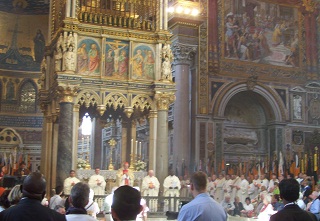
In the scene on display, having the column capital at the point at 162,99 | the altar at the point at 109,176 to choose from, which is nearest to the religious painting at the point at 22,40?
the column capital at the point at 162,99

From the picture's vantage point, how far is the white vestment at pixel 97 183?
61.0ft

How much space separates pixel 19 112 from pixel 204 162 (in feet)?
37.3

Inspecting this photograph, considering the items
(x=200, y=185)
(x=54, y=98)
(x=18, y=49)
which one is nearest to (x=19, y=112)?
(x=18, y=49)

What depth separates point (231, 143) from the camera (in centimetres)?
3219

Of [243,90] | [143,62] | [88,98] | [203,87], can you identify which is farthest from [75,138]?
[243,90]

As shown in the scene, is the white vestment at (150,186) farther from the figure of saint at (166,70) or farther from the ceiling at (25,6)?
the ceiling at (25,6)

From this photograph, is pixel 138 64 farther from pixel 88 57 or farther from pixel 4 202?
pixel 4 202

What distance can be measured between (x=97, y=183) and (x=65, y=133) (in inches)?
85.2

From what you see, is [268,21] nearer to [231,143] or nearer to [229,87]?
[229,87]

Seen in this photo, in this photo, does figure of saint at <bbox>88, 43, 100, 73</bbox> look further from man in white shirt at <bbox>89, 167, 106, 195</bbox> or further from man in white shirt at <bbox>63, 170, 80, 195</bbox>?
man in white shirt at <bbox>63, 170, 80, 195</bbox>

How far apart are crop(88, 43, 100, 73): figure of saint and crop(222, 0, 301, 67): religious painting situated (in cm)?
1309

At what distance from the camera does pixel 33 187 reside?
4.87 m

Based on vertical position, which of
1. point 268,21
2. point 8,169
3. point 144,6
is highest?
point 268,21

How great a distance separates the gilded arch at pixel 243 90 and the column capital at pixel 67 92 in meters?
12.9
